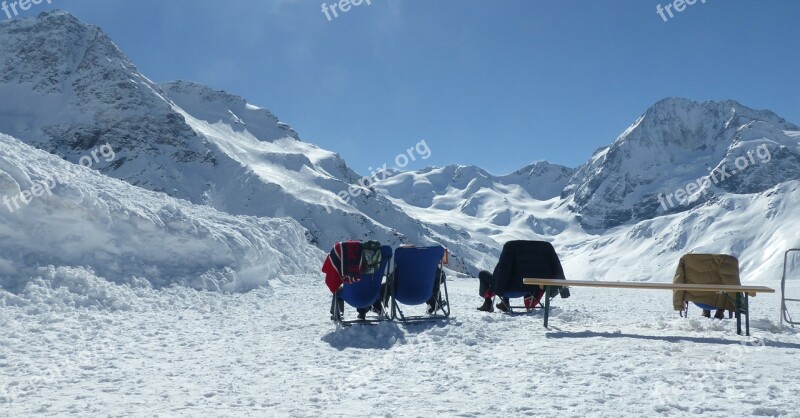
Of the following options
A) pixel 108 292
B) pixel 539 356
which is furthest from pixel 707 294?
pixel 108 292

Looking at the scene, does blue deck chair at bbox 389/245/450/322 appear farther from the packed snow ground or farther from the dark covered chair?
Answer: the dark covered chair

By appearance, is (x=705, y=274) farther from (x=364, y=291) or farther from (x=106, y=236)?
(x=106, y=236)

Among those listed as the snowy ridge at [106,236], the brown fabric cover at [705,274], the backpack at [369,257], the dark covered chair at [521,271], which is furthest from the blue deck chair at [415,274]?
the snowy ridge at [106,236]

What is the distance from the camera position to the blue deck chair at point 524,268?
11711mm

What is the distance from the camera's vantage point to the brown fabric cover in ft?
35.1

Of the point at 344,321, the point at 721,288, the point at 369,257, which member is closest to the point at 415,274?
the point at 369,257

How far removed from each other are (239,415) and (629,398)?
318 centimetres

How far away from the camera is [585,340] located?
773 centimetres

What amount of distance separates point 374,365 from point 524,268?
6.01 metres

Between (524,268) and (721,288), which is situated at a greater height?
(524,268)

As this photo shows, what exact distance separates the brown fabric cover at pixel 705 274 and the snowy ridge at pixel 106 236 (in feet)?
35.0

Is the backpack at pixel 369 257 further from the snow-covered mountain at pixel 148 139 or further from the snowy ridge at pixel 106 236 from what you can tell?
the snow-covered mountain at pixel 148 139

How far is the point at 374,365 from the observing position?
21.4 ft

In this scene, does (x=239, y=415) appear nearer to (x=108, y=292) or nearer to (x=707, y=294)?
(x=108, y=292)
